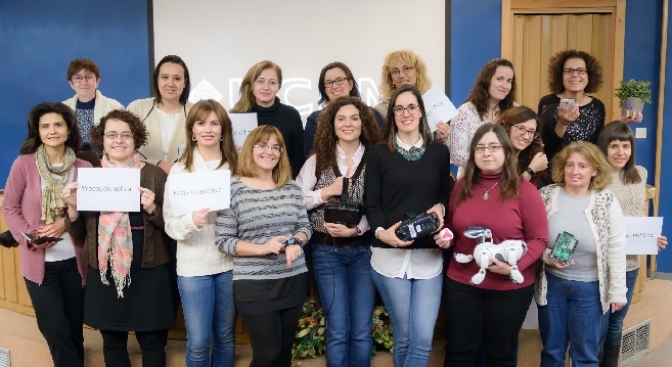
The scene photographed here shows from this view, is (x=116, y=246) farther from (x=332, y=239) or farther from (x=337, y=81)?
(x=337, y=81)

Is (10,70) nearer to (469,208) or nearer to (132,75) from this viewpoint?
(132,75)

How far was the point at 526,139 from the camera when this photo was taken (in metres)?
2.66

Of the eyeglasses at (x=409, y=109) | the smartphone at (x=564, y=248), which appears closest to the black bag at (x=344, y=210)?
the eyeglasses at (x=409, y=109)

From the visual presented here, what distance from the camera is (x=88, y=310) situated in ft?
8.45

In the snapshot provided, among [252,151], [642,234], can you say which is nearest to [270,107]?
[252,151]

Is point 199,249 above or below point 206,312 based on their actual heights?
above

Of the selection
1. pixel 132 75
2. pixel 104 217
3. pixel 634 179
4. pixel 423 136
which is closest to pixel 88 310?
pixel 104 217

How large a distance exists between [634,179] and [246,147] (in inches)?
77.0

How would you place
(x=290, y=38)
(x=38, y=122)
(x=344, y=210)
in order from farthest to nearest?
(x=290, y=38) < (x=38, y=122) < (x=344, y=210)

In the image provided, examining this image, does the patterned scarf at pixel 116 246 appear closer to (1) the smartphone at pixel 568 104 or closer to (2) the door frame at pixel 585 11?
(1) the smartphone at pixel 568 104

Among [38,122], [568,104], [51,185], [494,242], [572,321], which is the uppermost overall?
[568,104]

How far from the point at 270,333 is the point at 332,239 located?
0.51m

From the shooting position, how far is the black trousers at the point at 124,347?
261cm

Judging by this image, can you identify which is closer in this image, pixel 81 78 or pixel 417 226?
pixel 417 226
